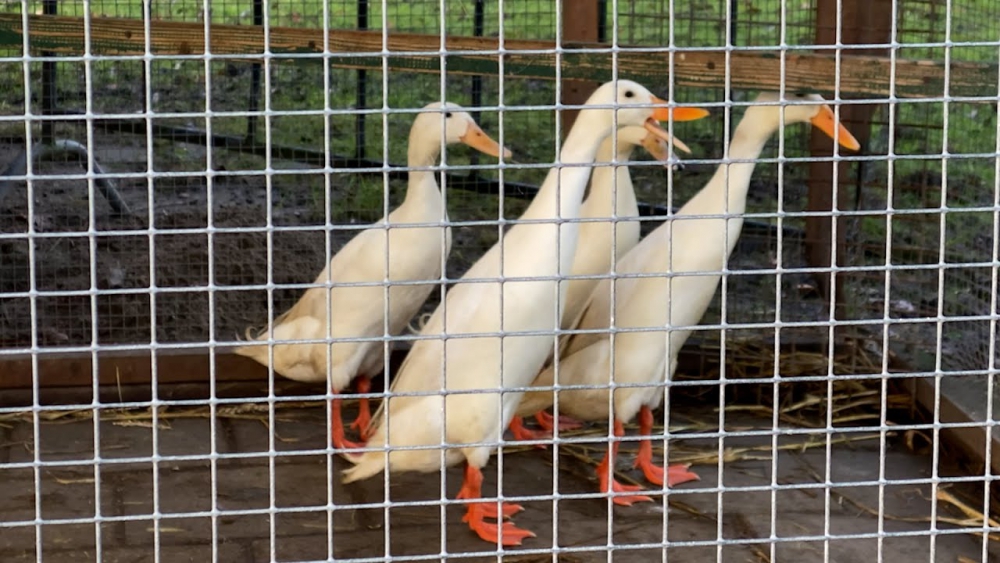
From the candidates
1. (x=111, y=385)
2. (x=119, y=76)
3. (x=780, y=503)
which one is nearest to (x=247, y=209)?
(x=119, y=76)

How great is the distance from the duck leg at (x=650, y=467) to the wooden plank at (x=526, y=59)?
1.16m

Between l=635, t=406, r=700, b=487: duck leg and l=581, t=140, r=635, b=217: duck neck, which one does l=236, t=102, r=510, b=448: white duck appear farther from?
l=635, t=406, r=700, b=487: duck leg

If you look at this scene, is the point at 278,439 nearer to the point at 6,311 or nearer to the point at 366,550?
the point at 366,550

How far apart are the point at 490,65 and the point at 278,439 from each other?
159cm

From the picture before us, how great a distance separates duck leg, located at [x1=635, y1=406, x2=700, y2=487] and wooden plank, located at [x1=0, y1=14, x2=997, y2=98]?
Result: 1157mm

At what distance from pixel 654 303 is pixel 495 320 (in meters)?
0.74

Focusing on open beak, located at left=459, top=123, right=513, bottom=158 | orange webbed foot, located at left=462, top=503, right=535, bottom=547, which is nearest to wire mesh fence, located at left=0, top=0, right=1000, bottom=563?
orange webbed foot, located at left=462, top=503, right=535, bottom=547

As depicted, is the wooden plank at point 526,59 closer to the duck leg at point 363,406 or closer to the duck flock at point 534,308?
the duck flock at point 534,308

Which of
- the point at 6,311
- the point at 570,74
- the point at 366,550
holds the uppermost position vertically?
the point at 570,74

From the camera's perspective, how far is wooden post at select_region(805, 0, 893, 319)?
18.2 feet

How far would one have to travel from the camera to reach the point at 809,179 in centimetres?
574

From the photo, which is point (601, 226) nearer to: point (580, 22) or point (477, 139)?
point (477, 139)

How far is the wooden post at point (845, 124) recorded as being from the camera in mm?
5543

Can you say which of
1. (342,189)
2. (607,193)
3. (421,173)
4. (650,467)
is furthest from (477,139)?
(342,189)
